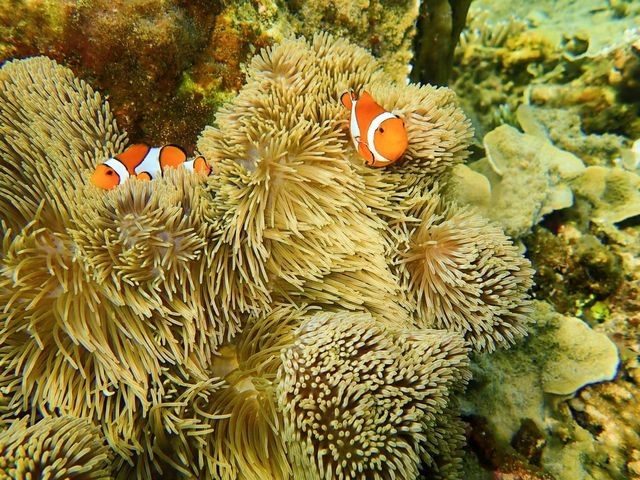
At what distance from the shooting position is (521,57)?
13.3ft

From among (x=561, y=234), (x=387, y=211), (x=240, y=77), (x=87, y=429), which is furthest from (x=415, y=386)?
(x=561, y=234)

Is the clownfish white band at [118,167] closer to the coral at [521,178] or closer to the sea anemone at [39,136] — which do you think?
the sea anemone at [39,136]

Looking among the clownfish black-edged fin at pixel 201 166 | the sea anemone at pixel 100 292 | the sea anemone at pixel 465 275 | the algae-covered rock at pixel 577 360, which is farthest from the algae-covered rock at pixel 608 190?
the sea anemone at pixel 100 292

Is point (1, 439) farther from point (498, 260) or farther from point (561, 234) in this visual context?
point (561, 234)

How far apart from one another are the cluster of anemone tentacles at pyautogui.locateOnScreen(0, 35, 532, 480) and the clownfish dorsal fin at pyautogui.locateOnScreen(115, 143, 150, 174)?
3.3 inches

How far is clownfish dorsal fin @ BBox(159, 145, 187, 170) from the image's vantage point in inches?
79.0

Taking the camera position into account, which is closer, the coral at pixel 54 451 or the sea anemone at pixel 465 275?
the coral at pixel 54 451

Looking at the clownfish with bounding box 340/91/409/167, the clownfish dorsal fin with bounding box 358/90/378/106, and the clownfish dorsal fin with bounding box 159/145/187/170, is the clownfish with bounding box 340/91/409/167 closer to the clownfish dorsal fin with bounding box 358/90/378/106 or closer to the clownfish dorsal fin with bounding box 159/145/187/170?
the clownfish dorsal fin with bounding box 358/90/378/106

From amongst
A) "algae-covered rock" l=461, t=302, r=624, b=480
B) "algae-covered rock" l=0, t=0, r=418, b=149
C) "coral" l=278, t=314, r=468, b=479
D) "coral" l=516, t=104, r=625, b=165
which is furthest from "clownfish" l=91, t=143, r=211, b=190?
"coral" l=516, t=104, r=625, b=165

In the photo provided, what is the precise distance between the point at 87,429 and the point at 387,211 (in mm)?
1413

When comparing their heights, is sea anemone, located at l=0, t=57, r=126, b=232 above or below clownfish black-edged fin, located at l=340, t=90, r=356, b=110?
below

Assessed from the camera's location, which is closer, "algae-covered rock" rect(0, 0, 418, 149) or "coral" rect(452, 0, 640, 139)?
"algae-covered rock" rect(0, 0, 418, 149)

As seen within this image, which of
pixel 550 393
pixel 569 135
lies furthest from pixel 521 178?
pixel 550 393

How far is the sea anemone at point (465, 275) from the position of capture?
1.77 metres
